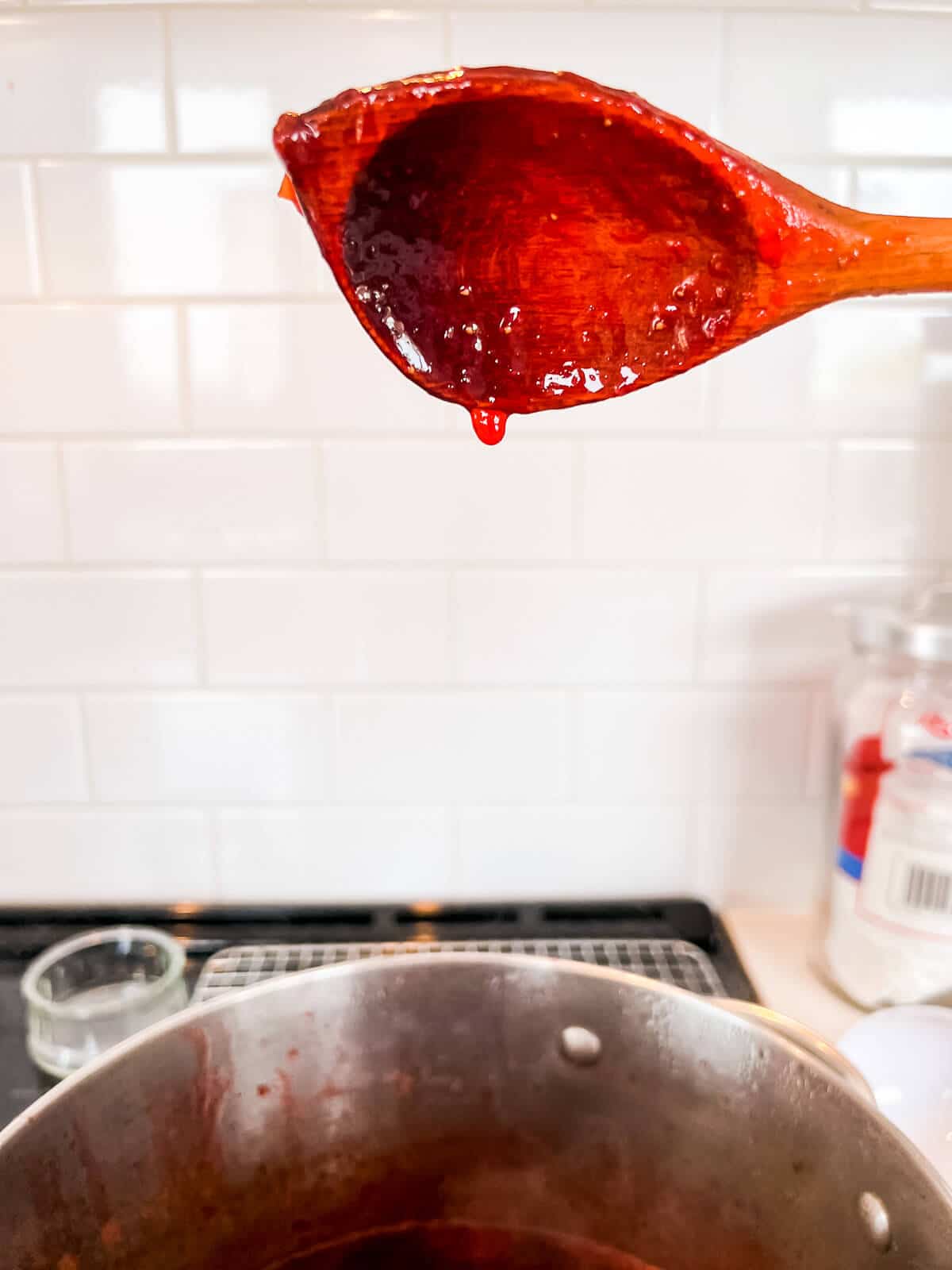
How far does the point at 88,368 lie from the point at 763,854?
554 mm

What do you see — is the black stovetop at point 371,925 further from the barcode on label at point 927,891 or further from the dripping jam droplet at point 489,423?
the dripping jam droplet at point 489,423

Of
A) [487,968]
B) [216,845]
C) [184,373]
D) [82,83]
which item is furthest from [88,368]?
[487,968]

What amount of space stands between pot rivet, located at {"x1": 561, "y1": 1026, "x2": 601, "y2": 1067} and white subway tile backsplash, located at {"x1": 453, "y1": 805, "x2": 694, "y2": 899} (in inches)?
9.9

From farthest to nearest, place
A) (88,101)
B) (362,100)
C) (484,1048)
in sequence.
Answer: (88,101), (484,1048), (362,100)

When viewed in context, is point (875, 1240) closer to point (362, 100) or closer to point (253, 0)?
point (362, 100)

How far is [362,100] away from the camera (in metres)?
0.35

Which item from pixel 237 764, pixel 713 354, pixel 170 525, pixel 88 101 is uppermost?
pixel 88 101

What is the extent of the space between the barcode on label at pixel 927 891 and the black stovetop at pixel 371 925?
126 mm

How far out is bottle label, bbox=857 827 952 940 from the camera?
0.59 meters

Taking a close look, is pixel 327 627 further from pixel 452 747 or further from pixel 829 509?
pixel 829 509

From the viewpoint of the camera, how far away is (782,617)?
692 millimetres

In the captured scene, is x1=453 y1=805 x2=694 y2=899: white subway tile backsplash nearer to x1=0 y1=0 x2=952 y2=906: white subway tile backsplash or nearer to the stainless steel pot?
x1=0 y1=0 x2=952 y2=906: white subway tile backsplash

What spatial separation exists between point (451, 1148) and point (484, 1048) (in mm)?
59

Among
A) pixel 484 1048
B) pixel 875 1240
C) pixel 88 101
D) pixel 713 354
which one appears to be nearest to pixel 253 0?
pixel 88 101
